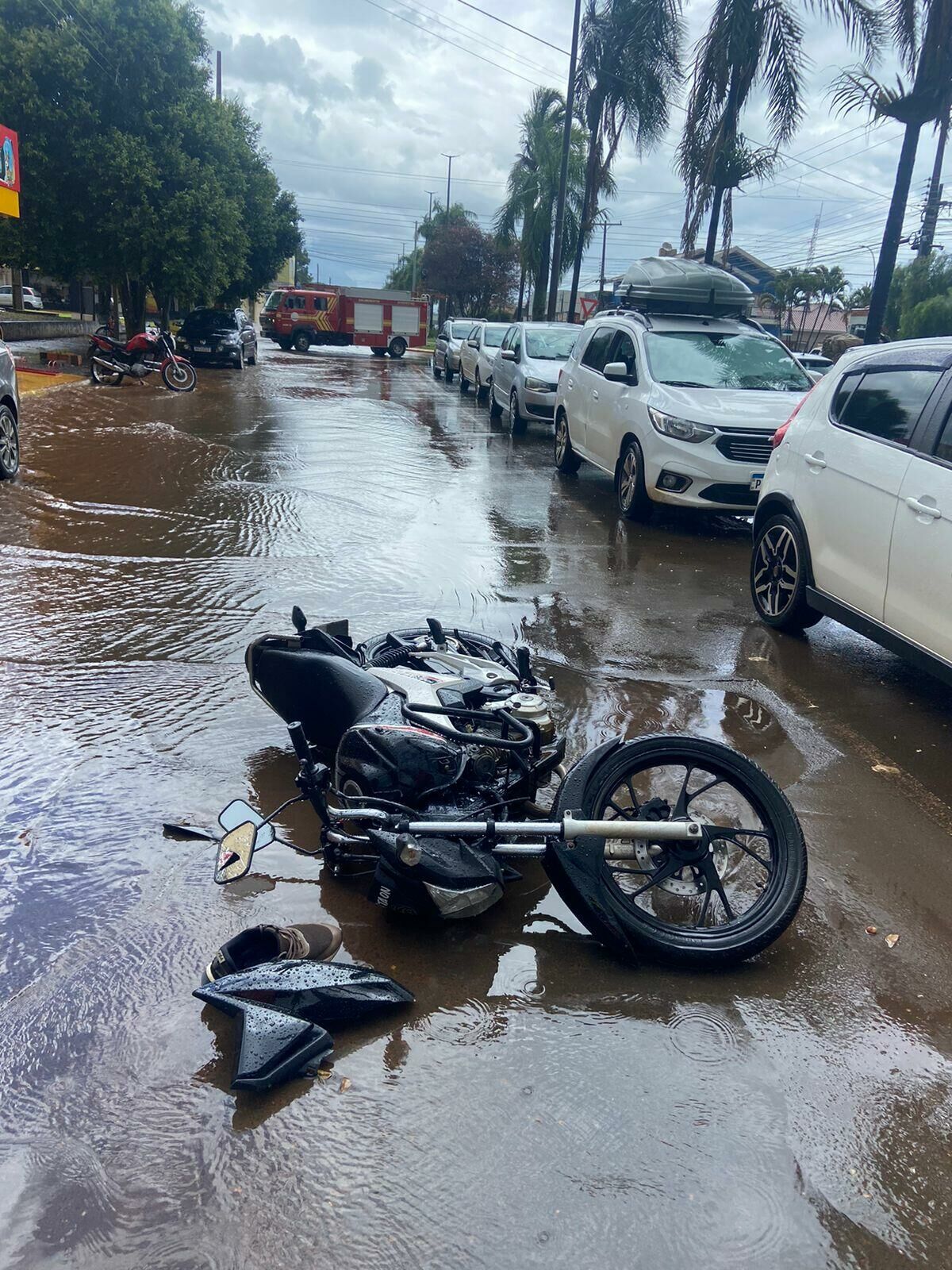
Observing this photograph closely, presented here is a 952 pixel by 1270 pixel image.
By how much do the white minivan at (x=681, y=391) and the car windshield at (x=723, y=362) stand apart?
13mm

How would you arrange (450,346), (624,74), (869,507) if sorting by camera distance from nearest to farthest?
(869,507), (624,74), (450,346)

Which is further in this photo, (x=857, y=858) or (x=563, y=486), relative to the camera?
(x=563, y=486)

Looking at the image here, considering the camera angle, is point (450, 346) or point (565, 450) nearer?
point (565, 450)

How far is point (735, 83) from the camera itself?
61.7ft

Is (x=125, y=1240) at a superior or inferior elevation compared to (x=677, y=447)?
inferior

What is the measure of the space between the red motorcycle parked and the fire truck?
998 inches

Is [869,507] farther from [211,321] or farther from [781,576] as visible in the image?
[211,321]

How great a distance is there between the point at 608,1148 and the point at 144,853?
2.00m

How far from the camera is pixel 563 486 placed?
40.9 ft

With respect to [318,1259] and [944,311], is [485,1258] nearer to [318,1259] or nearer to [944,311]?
[318,1259]

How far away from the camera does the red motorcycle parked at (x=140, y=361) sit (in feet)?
69.6

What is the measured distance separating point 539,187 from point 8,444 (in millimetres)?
33898

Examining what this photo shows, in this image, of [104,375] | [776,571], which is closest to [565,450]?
[776,571]

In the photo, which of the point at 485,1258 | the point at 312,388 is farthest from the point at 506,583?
the point at 312,388
